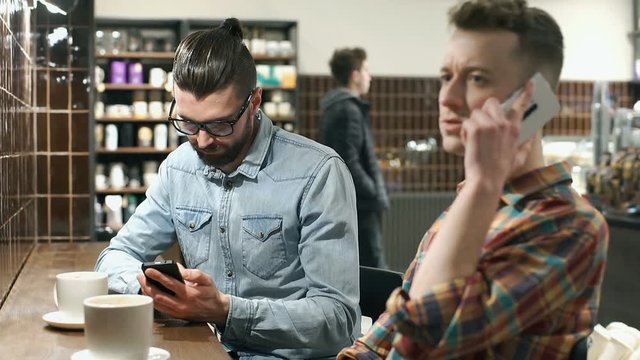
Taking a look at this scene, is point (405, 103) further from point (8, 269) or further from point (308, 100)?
point (8, 269)

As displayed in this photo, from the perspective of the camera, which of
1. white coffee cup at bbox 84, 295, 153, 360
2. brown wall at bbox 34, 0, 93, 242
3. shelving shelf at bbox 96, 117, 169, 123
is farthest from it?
shelving shelf at bbox 96, 117, 169, 123

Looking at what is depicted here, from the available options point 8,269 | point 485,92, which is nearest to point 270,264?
point 8,269

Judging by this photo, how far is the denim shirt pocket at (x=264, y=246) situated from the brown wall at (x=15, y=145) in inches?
24.6

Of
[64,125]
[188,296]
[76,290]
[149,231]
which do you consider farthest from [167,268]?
[64,125]

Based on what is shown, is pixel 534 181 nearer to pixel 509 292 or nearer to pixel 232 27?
pixel 509 292

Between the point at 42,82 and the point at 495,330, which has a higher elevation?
the point at 42,82

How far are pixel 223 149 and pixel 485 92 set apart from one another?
1.08 meters

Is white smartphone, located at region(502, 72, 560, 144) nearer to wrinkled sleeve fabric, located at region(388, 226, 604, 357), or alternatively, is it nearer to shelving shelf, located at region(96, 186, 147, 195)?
wrinkled sleeve fabric, located at region(388, 226, 604, 357)

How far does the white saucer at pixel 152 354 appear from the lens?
1527 mm

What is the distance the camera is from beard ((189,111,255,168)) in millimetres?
2201

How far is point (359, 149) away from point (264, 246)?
3.62 m

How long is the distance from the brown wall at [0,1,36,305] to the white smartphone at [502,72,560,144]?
1.52 m

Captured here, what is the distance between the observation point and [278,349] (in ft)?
6.77

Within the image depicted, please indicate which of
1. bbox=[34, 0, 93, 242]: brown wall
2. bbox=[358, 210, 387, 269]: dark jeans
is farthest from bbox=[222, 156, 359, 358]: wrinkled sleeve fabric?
bbox=[358, 210, 387, 269]: dark jeans
